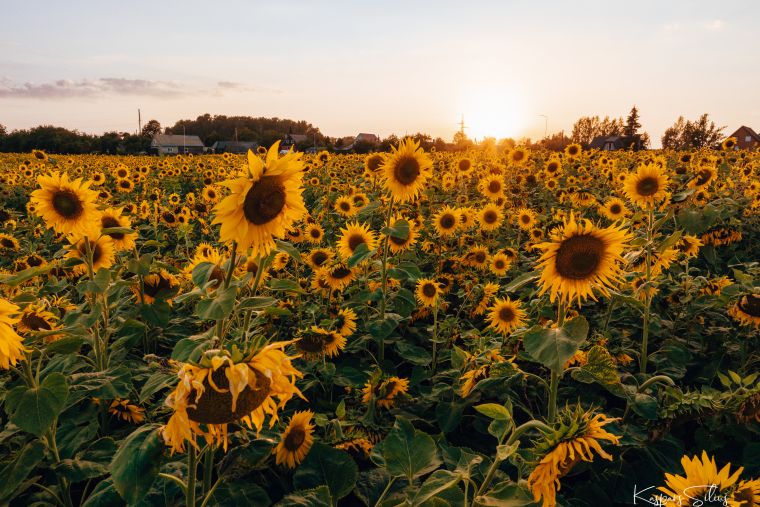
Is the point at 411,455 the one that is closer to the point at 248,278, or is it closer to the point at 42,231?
the point at 248,278

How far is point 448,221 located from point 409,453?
4.25m

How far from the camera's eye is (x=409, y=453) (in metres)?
1.85

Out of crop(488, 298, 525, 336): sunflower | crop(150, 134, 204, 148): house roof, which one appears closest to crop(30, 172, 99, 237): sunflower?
crop(488, 298, 525, 336): sunflower

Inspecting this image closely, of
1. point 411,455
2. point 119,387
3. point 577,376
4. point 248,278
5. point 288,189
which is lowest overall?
point 411,455

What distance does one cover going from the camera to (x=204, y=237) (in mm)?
7770

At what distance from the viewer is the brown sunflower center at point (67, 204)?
Answer: 9.06ft

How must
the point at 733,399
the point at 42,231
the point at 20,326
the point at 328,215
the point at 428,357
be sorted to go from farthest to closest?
the point at 328,215, the point at 42,231, the point at 428,357, the point at 20,326, the point at 733,399

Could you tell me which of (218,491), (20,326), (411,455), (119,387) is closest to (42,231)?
(20,326)

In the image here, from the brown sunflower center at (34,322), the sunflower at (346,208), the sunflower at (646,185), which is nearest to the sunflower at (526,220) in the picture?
the sunflower at (646,185)

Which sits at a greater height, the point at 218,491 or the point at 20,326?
the point at 20,326

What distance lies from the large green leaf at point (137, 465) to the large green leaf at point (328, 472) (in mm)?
809

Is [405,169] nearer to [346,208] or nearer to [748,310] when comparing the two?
[748,310]

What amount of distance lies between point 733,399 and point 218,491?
2504 millimetres

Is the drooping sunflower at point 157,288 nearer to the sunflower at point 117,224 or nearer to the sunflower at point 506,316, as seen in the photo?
the sunflower at point 117,224
